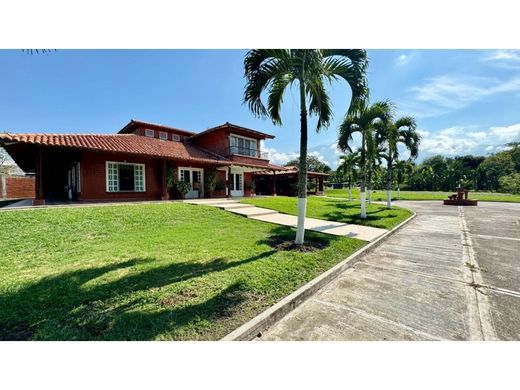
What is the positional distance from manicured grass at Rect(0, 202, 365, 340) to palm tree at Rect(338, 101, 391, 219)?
6736 millimetres

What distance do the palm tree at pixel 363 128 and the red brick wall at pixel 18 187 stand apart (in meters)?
Result: 27.4

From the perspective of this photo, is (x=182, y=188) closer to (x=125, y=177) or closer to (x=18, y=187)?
(x=125, y=177)

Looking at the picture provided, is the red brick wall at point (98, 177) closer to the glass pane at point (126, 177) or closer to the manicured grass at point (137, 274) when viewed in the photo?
the glass pane at point (126, 177)

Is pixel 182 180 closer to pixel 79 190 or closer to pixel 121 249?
pixel 79 190

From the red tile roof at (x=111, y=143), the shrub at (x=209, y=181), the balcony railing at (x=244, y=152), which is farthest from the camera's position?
the balcony railing at (x=244, y=152)

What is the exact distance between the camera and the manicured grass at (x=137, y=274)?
9.50 feet

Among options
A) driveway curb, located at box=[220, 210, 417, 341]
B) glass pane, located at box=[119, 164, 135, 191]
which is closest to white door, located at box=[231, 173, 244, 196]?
glass pane, located at box=[119, 164, 135, 191]

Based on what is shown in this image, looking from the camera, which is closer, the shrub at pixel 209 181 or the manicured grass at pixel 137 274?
the manicured grass at pixel 137 274

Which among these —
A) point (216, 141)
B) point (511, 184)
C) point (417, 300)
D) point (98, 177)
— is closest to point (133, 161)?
point (98, 177)

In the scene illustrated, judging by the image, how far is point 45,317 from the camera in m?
2.99

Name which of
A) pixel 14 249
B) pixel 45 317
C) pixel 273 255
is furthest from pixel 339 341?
pixel 14 249

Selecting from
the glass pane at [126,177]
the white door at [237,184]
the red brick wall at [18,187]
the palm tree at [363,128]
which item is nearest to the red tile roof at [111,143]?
the glass pane at [126,177]

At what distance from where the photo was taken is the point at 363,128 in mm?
13367

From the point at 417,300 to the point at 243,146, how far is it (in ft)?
62.7
